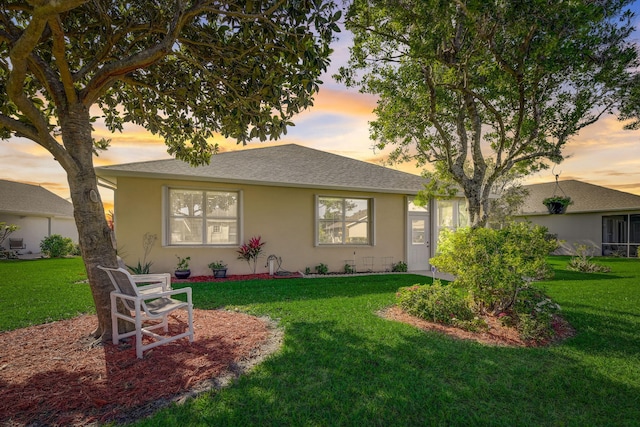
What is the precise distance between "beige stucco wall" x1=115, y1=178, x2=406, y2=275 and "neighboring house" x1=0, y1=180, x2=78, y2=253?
1660 centimetres

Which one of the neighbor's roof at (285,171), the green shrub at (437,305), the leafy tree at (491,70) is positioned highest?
the leafy tree at (491,70)

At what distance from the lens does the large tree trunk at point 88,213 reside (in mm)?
4164

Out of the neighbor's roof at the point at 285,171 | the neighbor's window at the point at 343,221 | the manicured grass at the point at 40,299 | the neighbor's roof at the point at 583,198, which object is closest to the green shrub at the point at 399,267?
the neighbor's window at the point at 343,221

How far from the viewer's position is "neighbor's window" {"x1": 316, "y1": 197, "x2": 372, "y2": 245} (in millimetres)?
11711

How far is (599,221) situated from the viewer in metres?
21.1

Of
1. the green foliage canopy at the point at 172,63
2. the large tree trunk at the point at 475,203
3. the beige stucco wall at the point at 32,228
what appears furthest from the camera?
the beige stucco wall at the point at 32,228

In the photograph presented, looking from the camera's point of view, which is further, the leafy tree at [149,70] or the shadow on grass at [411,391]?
the leafy tree at [149,70]

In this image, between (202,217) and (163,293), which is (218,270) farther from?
(163,293)

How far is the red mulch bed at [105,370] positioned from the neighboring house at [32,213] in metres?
21.4

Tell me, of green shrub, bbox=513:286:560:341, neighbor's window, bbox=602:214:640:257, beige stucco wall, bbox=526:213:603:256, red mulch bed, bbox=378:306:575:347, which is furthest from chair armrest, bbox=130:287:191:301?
neighbor's window, bbox=602:214:640:257

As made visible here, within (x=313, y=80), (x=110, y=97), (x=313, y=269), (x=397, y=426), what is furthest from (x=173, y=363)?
(x=313, y=269)

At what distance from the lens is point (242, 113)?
5.39m

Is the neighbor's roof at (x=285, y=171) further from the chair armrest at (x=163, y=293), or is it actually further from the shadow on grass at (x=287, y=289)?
the chair armrest at (x=163, y=293)

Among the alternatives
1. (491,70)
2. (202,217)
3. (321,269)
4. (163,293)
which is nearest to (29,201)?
(202,217)
